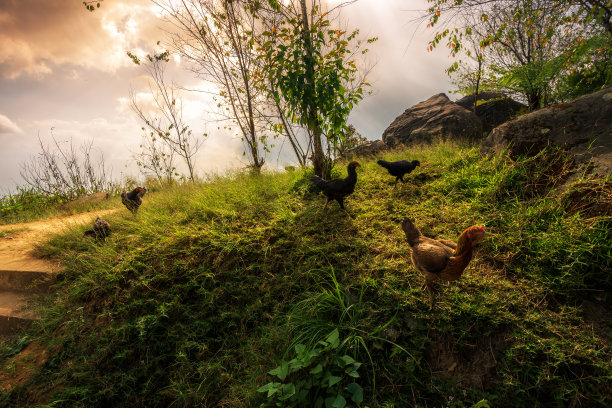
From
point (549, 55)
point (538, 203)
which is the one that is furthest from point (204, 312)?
point (549, 55)

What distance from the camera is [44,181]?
9914 millimetres

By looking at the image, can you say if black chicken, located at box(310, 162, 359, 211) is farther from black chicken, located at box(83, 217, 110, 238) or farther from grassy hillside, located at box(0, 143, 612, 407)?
black chicken, located at box(83, 217, 110, 238)

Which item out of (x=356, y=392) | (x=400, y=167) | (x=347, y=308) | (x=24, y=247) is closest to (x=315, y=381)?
(x=356, y=392)

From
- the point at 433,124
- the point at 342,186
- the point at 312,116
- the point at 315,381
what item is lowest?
the point at 315,381

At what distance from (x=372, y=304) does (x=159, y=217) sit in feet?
12.4

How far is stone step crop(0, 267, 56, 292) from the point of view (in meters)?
3.77

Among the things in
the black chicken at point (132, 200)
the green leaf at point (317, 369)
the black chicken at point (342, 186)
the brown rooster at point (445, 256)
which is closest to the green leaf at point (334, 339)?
the green leaf at point (317, 369)

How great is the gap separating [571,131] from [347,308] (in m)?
4.02

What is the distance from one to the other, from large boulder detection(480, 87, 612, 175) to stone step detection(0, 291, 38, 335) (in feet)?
23.7

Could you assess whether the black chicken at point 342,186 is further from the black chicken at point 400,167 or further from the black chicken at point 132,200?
the black chicken at point 132,200

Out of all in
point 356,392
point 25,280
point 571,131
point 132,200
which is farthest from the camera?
point 132,200

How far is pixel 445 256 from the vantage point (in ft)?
6.27

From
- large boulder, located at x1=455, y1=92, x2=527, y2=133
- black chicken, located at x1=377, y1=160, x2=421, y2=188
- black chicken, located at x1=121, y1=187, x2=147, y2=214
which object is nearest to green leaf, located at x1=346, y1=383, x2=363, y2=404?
black chicken, located at x1=377, y1=160, x2=421, y2=188

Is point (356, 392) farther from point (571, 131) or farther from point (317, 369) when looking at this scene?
point (571, 131)
